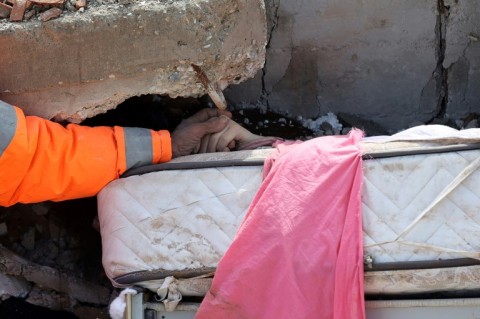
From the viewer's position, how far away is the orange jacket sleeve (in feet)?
7.37

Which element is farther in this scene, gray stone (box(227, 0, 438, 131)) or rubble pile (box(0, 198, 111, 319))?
gray stone (box(227, 0, 438, 131))

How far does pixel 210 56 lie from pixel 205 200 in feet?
1.74

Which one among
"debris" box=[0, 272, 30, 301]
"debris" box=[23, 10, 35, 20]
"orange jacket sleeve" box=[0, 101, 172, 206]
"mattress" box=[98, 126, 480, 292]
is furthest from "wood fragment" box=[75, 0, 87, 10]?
"debris" box=[0, 272, 30, 301]

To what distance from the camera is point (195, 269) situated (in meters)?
2.37

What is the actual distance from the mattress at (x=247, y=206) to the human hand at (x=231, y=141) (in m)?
0.19

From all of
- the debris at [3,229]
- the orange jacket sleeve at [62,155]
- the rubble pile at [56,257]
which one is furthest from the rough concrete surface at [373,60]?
the debris at [3,229]

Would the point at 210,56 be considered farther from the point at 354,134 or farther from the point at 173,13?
the point at 354,134

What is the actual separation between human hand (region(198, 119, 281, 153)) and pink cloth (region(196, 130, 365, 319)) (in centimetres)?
42

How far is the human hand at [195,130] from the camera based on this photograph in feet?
8.79

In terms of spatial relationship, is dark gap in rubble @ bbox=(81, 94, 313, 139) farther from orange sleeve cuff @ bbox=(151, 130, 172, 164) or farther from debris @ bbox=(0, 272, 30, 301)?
debris @ bbox=(0, 272, 30, 301)

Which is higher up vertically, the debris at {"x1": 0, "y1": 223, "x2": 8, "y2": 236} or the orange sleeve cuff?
the orange sleeve cuff

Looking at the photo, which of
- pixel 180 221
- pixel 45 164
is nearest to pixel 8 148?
pixel 45 164

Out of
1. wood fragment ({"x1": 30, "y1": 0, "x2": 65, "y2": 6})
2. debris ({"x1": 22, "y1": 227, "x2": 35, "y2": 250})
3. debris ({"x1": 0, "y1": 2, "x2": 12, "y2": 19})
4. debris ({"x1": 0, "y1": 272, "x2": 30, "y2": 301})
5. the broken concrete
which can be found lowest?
debris ({"x1": 0, "y1": 272, "x2": 30, "y2": 301})

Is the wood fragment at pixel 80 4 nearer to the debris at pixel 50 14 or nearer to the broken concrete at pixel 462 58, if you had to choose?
the debris at pixel 50 14
